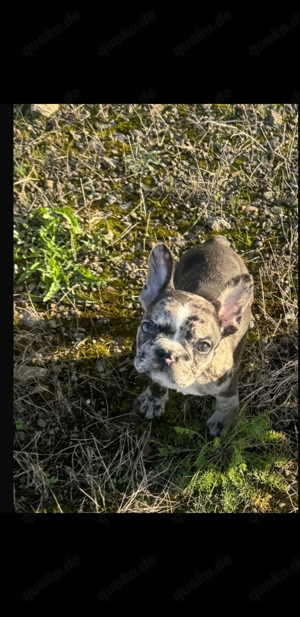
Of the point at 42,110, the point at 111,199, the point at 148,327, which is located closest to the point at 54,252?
the point at 111,199

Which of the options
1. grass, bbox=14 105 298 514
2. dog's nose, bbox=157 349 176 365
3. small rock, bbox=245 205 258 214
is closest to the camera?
dog's nose, bbox=157 349 176 365

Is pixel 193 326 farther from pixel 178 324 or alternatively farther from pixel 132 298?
pixel 132 298

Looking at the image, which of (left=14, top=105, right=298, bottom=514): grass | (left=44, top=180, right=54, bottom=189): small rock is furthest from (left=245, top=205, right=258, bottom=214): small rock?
(left=44, top=180, right=54, bottom=189): small rock

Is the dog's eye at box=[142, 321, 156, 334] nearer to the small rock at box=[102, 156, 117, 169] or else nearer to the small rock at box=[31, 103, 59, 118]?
the small rock at box=[102, 156, 117, 169]

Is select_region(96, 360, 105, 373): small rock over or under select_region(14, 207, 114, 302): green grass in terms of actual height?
under

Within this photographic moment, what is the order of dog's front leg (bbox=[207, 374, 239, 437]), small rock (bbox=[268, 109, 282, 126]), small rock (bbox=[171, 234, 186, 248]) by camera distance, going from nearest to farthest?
1. dog's front leg (bbox=[207, 374, 239, 437])
2. small rock (bbox=[171, 234, 186, 248])
3. small rock (bbox=[268, 109, 282, 126])

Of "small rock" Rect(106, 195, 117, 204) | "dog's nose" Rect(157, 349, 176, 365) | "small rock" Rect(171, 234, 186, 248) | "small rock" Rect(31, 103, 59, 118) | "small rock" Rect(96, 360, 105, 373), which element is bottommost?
"small rock" Rect(96, 360, 105, 373)

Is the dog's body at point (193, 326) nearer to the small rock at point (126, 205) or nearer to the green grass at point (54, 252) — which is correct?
the green grass at point (54, 252)
